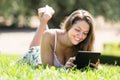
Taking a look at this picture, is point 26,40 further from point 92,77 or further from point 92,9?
point 92,77

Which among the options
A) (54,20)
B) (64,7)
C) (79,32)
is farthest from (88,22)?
(54,20)

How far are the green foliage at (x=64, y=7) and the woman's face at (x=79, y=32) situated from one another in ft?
66.8

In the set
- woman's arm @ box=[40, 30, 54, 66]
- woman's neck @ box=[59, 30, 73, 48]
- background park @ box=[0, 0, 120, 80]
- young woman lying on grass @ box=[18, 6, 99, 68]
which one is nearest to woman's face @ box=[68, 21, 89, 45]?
young woman lying on grass @ box=[18, 6, 99, 68]

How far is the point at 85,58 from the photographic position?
421cm

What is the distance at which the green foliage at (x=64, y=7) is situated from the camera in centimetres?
2611

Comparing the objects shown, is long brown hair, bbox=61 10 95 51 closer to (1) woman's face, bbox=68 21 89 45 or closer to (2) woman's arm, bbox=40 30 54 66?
(1) woman's face, bbox=68 21 89 45

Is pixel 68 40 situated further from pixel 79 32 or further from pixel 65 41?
pixel 79 32

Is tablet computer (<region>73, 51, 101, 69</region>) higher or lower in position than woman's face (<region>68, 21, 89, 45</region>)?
lower

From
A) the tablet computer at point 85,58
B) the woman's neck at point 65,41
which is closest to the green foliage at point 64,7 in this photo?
the woman's neck at point 65,41

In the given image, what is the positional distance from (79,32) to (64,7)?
883 inches

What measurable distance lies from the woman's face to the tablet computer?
0.34m

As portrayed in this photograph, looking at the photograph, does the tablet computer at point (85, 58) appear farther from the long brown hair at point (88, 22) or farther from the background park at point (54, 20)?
the background park at point (54, 20)

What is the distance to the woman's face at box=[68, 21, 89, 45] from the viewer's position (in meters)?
4.53

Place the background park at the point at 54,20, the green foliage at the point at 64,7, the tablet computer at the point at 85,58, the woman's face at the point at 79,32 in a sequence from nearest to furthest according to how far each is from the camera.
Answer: the tablet computer at the point at 85,58, the woman's face at the point at 79,32, the background park at the point at 54,20, the green foliage at the point at 64,7
